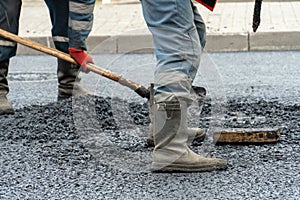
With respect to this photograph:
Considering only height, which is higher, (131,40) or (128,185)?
(128,185)

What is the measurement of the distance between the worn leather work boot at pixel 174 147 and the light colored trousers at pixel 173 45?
0.07 metres

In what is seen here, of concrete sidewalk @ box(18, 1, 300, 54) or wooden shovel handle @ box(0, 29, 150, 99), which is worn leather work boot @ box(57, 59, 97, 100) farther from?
concrete sidewalk @ box(18, 1, 300, 54)

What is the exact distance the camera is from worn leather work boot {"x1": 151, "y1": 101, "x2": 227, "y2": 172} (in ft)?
12.4

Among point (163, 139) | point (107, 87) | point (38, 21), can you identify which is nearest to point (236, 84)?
point (107, 87)

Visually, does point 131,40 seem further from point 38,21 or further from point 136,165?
point 136,165

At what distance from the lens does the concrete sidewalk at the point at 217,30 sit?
885 cm

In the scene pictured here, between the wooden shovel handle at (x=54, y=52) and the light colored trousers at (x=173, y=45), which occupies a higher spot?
the light colored trousers at (x=173, y=45)

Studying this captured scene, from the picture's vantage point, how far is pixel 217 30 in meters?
9.27

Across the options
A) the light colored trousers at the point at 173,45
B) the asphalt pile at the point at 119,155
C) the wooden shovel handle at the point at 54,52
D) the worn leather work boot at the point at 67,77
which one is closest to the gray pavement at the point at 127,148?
the asphalt pile at the point at 119,155

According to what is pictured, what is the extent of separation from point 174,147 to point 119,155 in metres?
0.50

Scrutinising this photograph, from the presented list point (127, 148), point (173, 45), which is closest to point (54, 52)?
point (127, 148)

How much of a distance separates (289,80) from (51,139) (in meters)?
2.70

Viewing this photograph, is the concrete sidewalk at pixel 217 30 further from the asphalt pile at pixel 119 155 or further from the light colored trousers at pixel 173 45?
the light colored trousers at pixel 173 45

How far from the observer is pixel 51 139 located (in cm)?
461
